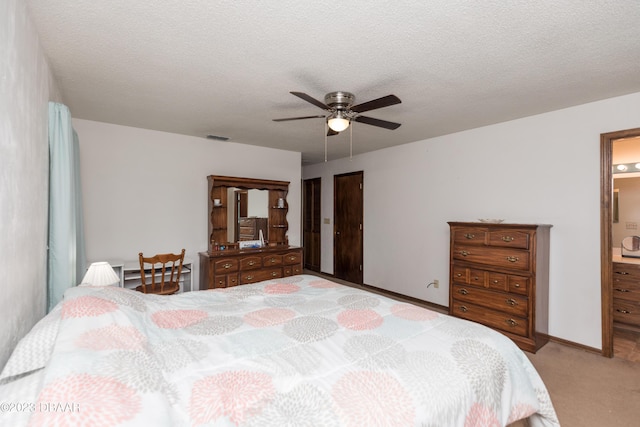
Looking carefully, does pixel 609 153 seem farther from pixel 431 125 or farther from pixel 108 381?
pixel 108 381

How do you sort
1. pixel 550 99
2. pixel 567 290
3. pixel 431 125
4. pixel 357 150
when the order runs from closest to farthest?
1. pixel 550 99
2. pixel 567 290
3. pixel 431 125
4. pixel 357 150

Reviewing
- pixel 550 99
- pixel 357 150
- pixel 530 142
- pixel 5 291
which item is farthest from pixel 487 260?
pixel 5 291

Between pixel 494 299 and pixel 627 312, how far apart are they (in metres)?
1.62

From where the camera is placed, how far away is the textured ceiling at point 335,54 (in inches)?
63.0

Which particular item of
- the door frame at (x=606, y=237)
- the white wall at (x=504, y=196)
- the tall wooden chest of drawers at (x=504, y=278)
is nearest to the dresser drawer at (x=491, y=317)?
the tall wooden chest of drawers at (x=504, y=278)

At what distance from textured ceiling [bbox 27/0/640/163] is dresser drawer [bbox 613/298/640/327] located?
2.33 metres

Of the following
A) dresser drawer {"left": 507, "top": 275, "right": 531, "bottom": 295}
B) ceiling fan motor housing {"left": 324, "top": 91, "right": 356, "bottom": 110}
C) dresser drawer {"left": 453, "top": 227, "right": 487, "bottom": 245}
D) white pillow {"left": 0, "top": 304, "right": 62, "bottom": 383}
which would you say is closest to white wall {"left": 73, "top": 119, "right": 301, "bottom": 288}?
ceiling fan motor housing {"left": 324, "top": 91, "right": 356, "bottom": 110}

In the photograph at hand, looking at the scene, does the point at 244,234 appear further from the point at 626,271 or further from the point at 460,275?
the point at 626,271

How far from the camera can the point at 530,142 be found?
132 inches

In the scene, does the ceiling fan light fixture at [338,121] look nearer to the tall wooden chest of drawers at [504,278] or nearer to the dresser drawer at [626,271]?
the tall wooden chest of drawers at [504,278]

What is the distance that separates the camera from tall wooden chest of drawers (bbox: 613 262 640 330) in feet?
10.9

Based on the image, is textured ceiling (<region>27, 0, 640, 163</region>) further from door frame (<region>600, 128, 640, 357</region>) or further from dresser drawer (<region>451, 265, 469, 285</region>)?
dresser drawer (<region>451, 265, 469, 285</region>)

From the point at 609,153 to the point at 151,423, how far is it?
391cm

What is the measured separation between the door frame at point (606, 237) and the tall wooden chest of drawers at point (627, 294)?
83cm
